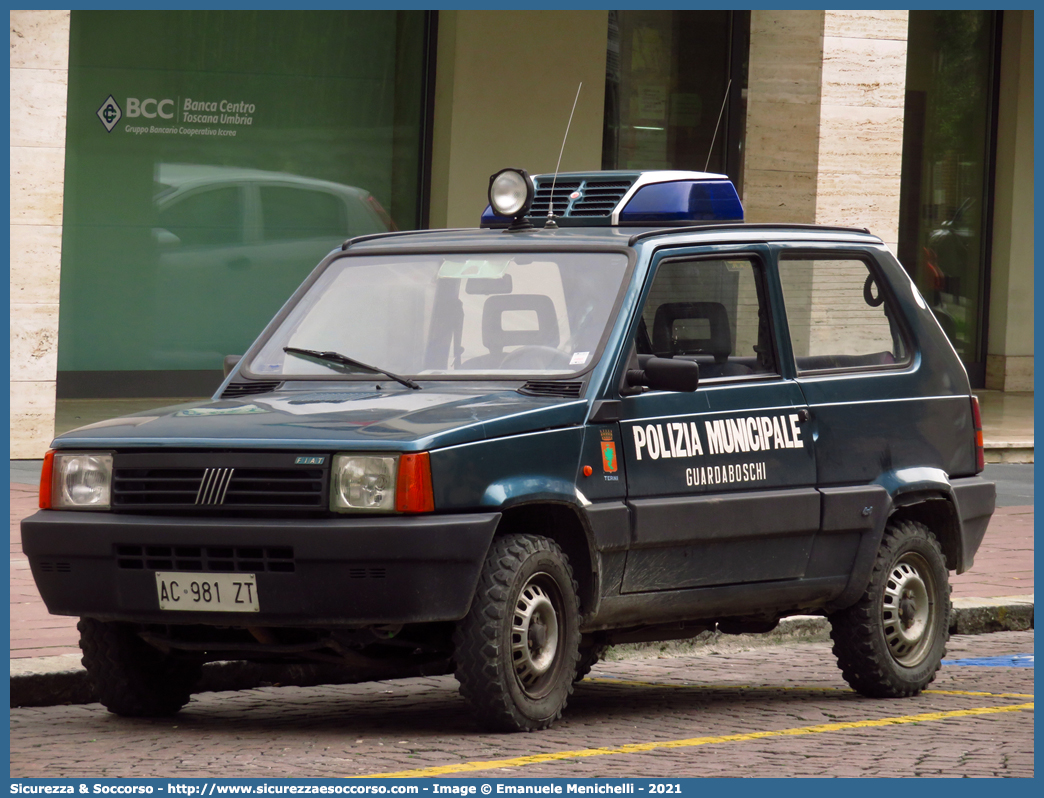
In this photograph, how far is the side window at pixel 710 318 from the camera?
6.75 meters

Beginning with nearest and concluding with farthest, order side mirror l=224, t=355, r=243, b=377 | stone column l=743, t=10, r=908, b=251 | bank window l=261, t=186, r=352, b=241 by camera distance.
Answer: side mirror l=224, t=355, r=243, b=377, stone column l=743, t=10, r=908, b=251, bank window l=261, t=186, r=352, b=241

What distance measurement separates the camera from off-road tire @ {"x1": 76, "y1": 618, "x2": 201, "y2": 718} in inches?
248

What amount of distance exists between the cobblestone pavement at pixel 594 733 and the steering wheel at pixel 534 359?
1.25 metres

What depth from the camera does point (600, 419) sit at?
20.6ft

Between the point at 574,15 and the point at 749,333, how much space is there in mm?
11697

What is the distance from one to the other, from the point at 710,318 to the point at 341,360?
1.40 m

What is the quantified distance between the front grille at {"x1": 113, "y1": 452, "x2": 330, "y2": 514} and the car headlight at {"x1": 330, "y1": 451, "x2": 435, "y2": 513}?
0.05 m

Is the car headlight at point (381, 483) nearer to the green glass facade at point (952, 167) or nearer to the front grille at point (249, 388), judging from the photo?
the front grille at point (249, 388)

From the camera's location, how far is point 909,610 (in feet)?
24.6

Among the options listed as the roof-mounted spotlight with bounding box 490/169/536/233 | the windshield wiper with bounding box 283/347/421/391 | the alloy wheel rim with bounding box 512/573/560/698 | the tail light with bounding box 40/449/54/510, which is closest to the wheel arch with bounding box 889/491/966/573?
the roof-mounted spotlight with bounding box 490/169/536/233

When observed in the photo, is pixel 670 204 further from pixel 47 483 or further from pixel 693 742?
pixel 47 483

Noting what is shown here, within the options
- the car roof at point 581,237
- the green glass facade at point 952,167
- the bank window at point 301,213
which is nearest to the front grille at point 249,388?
the car roof at point 581,237

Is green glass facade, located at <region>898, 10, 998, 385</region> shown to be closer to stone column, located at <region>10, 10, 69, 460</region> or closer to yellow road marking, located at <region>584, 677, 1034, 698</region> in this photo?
stone column, located at <region>10, 10, 69, 460</region>

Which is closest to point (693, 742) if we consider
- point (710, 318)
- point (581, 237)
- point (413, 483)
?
point (413, 483)
